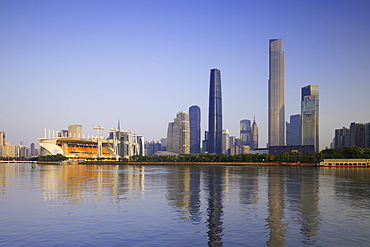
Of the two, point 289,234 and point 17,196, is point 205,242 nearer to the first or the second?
point 289,234

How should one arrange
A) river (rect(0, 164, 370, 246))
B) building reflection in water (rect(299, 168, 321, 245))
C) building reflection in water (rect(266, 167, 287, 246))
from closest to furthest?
building reflection in water (rect(266, 167, 287, 246)), river (rect(0, 164, 370, 246)), building reflection in water (rect(299, 168, 321, 245))

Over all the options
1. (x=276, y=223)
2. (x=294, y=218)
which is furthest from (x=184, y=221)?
(x=294, y=218)

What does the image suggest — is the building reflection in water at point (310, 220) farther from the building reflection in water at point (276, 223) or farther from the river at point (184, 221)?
the building reflection in water at point (276, 223)

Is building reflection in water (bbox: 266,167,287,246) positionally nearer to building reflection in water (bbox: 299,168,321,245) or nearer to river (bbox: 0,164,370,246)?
river (bbox: 0,164,370,246)

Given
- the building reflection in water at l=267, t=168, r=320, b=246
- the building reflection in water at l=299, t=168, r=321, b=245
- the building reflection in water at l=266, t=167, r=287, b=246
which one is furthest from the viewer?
the building reflection in water at l=299, t=168, r=321, b=245

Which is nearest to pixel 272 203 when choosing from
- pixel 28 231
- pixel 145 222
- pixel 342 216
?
pixel 342 216

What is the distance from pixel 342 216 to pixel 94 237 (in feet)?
86.7

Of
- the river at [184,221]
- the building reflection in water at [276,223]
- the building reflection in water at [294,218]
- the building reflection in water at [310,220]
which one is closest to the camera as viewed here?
the building reflection in water at [276,223]

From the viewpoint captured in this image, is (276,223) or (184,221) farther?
(184,221)

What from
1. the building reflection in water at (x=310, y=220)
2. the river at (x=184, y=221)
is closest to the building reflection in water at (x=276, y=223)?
the river at (x=184, y=221)

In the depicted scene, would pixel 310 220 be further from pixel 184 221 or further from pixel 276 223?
pixel 184 221

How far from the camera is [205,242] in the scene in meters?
26.8

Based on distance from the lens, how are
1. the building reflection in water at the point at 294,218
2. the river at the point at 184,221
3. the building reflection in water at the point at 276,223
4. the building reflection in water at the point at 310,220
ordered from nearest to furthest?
the building reflection in water at the point at 276,223
the river at the point at 184,221
the building reflection in water at the point at 294,218
the building reflection in water at the point at 310,220

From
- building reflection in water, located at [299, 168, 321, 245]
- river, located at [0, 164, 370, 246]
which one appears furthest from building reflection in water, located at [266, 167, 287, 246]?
building reflection in water, located at [299, 168, 321, 245]
